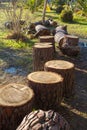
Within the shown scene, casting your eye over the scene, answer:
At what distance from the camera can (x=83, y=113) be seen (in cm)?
575

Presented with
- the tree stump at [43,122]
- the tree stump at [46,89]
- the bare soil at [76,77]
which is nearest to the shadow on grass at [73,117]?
the bare soil at [76,77]

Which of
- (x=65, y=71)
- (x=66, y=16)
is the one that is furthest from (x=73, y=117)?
(x=66, y=16)

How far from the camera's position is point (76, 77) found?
25.1 feet

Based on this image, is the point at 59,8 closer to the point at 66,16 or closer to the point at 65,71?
the point at 66,16

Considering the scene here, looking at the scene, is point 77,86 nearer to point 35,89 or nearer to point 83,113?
point 83,113

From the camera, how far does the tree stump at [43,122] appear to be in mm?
3670

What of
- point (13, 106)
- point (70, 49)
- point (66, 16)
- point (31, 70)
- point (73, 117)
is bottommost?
point (73, 117)

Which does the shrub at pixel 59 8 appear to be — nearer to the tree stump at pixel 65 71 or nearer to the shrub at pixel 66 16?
the shrub at pixel 66 16

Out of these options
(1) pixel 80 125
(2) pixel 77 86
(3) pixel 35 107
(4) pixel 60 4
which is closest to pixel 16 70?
(2) pixel 77 86

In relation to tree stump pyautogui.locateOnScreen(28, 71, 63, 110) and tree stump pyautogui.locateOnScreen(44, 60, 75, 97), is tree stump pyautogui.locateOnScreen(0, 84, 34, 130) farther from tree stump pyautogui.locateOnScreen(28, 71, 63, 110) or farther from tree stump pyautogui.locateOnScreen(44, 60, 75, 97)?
tree stump pyautogui.locateOnScreen(44, 60, 75, 97)

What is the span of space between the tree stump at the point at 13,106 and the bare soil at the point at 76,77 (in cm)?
109

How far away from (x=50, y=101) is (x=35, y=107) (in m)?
0.33

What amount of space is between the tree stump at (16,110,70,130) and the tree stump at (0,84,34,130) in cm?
59

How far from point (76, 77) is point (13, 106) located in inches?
138
